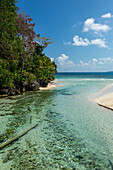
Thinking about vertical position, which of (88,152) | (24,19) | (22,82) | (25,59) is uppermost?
(24,19)

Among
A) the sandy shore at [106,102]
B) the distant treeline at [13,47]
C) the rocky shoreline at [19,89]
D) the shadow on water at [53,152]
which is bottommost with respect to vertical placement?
the shadow on water at [53,152]

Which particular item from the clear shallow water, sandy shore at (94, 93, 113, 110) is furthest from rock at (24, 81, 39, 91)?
the clear shallow water

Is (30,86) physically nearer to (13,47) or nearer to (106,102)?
(13,47)

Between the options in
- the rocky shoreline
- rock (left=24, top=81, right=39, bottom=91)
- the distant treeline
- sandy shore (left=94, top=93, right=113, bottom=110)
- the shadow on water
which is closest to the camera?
the shadow on water

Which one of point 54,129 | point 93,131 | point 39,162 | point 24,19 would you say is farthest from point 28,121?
point 24,19

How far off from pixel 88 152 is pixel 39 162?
182cm

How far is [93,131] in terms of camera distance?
5.37 meters

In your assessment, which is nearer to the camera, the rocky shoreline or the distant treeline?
the distant treeline

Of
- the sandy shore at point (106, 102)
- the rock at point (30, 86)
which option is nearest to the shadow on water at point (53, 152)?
the sandy shore at point (106, 102)

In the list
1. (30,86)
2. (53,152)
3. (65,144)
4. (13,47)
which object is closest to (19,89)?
(30,86)

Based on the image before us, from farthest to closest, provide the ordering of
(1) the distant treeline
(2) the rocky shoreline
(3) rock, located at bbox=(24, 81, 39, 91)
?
1. (3) rock, located at bbox=(24, 81, 39, 91)
2. (2) the rocky shoreline
3. (1) the distant treeline

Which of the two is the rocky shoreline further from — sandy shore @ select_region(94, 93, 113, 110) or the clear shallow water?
sandy shore @ select_region(94, 93, 113, 110)

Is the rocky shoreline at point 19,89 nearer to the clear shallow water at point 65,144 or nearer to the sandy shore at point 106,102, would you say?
the clear shallow water at point 65,144

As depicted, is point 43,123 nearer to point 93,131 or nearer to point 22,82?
point 93,131
